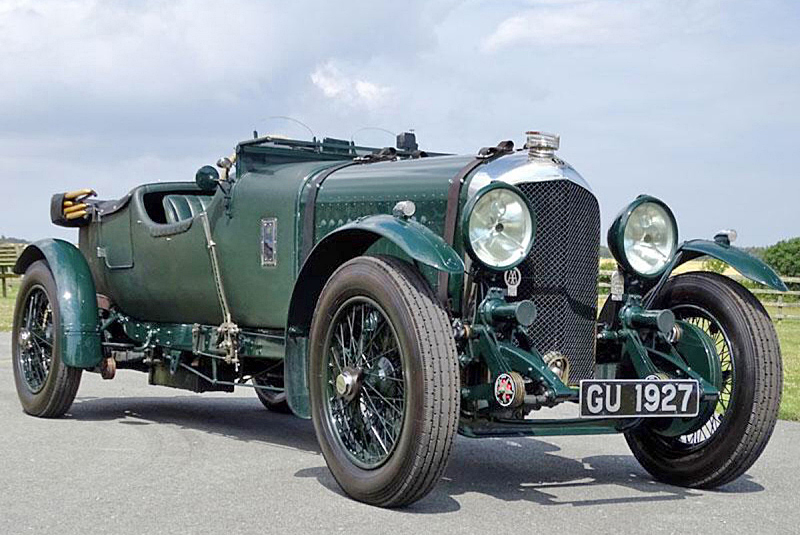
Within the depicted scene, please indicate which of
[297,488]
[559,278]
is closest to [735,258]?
[559,278]

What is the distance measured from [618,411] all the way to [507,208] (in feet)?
3.44

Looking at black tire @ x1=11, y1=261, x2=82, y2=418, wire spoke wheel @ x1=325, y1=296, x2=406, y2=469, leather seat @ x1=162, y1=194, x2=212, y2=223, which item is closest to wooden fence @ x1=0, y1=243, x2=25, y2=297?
black tire @ x1=11, y1=261, x2=82, y2=418

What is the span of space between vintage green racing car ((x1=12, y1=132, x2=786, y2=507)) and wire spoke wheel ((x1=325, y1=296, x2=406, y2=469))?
10 mm

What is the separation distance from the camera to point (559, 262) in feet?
17.8

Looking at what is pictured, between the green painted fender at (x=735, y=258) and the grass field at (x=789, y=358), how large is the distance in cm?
305

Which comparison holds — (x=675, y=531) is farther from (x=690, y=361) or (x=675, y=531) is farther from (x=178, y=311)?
(x=178, y=311)

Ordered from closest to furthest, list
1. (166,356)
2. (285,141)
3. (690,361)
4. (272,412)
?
(690,361) < (285,141) < (166,356) < (272,412)

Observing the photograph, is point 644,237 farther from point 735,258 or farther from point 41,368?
point 41,368

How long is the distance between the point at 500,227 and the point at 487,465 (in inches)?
62.9

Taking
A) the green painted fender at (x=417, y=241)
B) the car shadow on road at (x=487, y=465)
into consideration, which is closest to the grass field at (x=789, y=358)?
the car shadow on road at (x=487, y=465)

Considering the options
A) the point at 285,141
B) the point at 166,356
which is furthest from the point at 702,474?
the point at 166,356

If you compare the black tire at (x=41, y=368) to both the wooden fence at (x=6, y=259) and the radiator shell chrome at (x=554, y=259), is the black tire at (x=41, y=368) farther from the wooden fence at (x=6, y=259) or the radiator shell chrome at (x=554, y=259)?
the wooden fence at (x=6, y=259)

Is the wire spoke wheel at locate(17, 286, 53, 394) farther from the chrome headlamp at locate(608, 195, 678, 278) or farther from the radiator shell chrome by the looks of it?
the chrome headlamp at locate(608, 195, 678, 278)

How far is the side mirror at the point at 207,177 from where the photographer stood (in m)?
6.96
